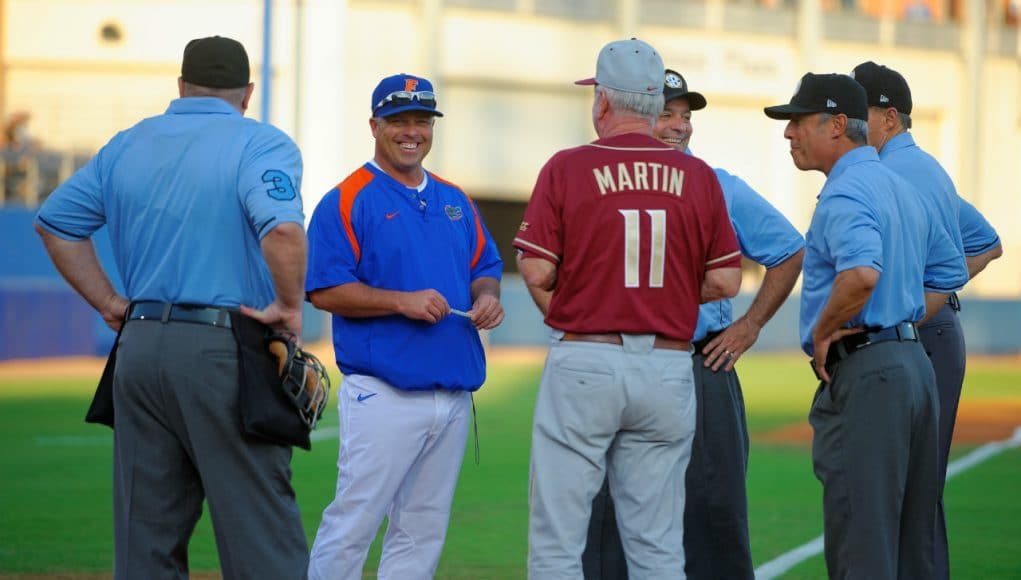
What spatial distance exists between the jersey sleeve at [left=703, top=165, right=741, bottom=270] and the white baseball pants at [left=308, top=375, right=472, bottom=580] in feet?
4.46

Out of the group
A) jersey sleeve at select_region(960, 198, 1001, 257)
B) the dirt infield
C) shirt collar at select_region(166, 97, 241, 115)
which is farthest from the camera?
the dirt infield

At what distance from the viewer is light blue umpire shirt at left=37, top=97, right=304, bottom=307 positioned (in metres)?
5.11

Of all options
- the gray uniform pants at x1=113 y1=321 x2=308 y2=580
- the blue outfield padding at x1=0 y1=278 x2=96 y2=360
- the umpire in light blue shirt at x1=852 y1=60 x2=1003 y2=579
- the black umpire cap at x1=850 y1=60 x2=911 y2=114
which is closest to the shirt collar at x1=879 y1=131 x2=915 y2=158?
the umpire in light blue shirt at x1=852 y1=60 x2=1003 y2=579

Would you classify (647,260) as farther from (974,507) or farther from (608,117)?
(974,507)

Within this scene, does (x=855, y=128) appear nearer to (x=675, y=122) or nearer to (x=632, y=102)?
(x=675, y=122)

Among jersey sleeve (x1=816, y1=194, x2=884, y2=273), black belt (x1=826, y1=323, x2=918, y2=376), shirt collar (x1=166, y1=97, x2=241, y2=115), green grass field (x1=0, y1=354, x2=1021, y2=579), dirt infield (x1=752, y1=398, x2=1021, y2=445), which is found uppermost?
shirt collar (x1=166, y1=97, x2=241, y2=115)

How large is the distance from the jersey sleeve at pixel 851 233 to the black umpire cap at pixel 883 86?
3.33 feet

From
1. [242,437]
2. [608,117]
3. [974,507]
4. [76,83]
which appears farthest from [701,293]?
[76,83]

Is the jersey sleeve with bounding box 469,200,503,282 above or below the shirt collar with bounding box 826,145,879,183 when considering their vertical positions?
below

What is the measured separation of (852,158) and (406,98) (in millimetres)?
1867

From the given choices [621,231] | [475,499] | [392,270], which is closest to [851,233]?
[621,231]

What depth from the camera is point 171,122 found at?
207 inches

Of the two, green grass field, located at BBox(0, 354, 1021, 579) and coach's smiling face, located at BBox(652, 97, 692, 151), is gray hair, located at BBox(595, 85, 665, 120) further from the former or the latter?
green grass field, located at BBox(0, 354, 1021, 579)

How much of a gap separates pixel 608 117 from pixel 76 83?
96.2 ft
